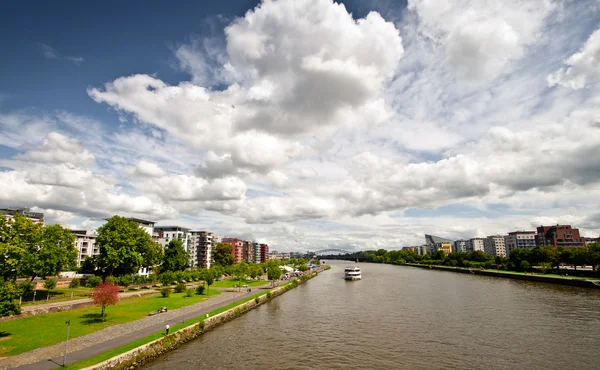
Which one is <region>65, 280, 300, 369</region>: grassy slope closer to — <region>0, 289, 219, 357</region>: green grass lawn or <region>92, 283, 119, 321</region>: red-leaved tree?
<region>0, 289, 219, 357</region>: green grass lawn

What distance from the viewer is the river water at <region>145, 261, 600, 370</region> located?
34469 millimetres

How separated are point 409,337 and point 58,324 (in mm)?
47245

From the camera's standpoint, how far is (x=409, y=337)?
4341 cm

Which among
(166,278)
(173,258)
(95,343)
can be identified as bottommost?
(95,343)

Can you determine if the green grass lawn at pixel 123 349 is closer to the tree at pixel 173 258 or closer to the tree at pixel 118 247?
the tree at pixel 118 247

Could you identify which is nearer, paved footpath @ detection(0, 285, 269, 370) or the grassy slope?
the grassy slope

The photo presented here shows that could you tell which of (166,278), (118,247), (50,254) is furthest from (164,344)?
(166,278)

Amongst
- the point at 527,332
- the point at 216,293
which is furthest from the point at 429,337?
the point at 216,293

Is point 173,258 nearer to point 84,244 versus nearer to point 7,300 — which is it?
point 84,244

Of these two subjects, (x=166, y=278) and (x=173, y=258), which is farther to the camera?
(x=173, y=258)

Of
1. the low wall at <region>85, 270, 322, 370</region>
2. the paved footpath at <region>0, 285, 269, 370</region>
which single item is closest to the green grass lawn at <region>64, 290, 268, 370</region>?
the low wall at <region>85, 270, 322, 370</region>

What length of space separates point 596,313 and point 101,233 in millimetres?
102695

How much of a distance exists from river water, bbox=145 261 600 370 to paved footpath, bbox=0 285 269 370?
5.47 meters

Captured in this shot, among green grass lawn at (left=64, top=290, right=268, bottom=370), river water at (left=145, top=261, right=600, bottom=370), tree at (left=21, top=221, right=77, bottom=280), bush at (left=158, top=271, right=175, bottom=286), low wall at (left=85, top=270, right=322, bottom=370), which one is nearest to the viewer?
green grass lawn at (left=64, top=290, right=268, bottom=370)
